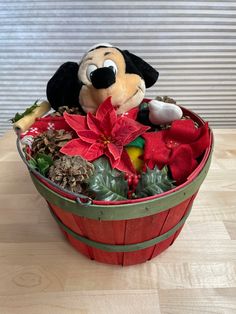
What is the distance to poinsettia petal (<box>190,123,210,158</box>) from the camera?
47 centimetres

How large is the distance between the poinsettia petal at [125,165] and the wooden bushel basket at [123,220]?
8cm

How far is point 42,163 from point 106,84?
6.3 inches

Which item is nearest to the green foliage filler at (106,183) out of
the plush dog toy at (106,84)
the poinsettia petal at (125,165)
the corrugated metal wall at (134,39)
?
the poinsettia petal at (125,165)

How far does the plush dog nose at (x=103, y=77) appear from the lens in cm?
45

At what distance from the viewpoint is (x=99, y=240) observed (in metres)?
0.47

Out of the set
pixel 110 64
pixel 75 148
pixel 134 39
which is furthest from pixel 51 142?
pixel 134 39

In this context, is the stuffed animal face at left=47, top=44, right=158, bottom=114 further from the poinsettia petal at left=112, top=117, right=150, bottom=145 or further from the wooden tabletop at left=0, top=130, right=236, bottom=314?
the wooden tabletop at left=0, top=130, right=236, bottom=314

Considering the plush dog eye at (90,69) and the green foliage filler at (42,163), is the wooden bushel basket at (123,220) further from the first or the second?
the plush dog eye at (90,69)

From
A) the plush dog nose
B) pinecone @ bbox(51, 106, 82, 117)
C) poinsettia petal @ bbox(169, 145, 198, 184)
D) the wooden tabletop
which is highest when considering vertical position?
the plush dog nose

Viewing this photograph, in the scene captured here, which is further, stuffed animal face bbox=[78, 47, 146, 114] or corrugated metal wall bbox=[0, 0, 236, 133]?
corrugated metal wall bbox=[0, 0, 236, 133]

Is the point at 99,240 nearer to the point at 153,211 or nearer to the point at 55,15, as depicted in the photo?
the point at 153,211

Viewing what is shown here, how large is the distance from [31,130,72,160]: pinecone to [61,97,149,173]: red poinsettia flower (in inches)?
1.0

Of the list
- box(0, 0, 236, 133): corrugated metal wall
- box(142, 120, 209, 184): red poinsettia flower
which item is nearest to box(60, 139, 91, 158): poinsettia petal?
box(142, 120, 209, 184): red poinsettia flower

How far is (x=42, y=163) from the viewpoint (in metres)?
0.44
